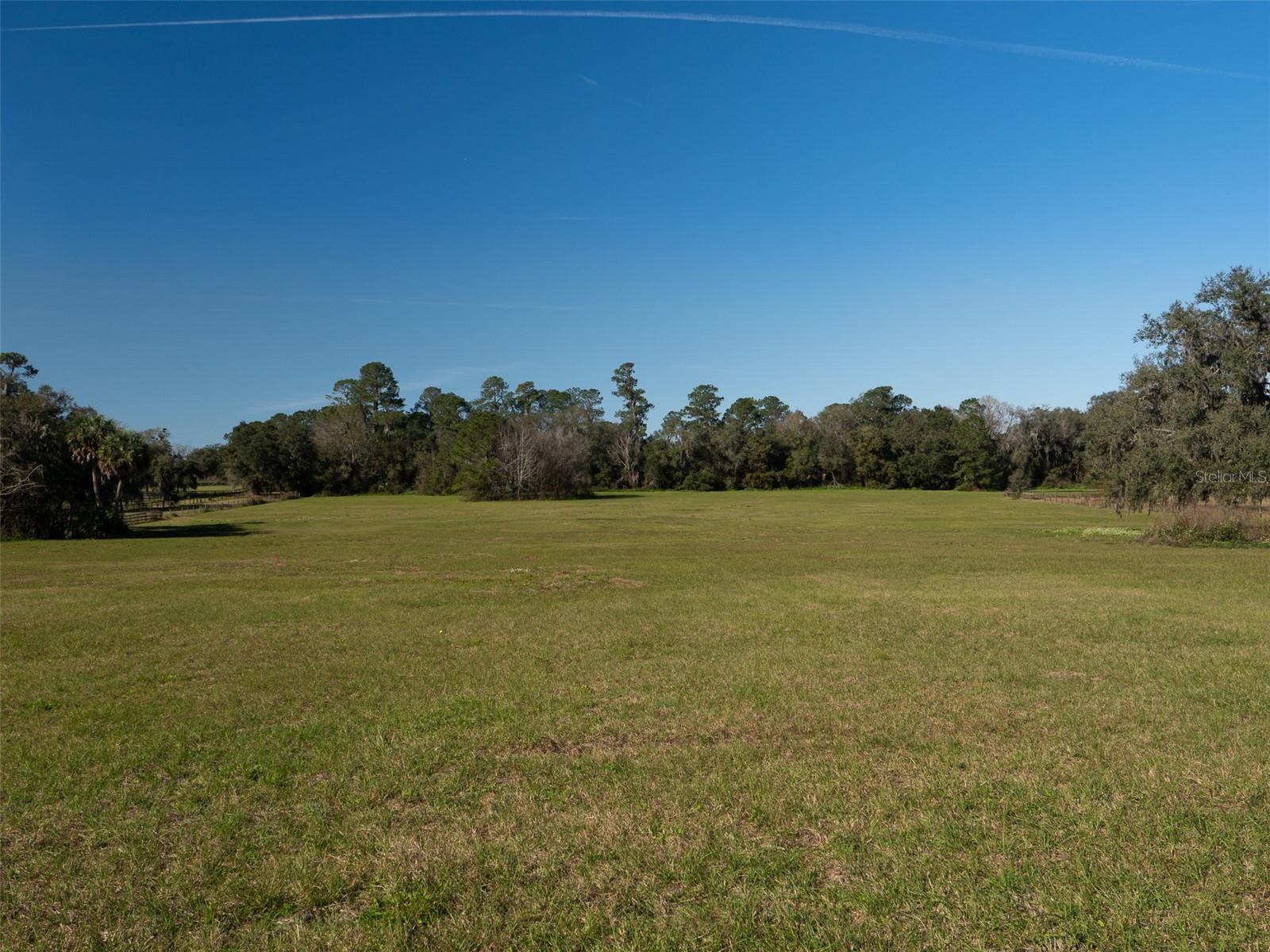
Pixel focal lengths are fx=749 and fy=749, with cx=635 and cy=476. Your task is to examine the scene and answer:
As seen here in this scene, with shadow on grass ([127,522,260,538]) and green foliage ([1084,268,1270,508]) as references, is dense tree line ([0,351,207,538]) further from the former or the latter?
green foliage ([1084,268,1270,508])

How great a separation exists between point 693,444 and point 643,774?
107 m

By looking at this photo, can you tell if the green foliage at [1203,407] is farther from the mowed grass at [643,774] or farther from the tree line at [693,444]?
the mowed grass at [643,774]

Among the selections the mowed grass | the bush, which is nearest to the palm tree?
the mowed grass

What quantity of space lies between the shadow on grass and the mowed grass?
25.1 m

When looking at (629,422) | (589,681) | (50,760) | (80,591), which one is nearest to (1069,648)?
(589,681)

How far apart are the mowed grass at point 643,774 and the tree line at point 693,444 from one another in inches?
758

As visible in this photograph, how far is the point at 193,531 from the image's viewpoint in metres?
42.5

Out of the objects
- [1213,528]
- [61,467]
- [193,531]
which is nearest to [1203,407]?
[1213,528]

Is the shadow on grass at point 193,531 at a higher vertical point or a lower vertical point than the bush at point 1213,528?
higher

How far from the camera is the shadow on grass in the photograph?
129ft

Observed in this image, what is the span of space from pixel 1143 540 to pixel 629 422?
98.1 metres

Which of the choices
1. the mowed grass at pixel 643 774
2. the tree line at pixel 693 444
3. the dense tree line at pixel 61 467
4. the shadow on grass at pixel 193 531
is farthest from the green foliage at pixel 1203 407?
the dense tree line at pixel 61 467

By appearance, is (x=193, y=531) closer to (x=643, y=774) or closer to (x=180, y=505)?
(x=180, y=505)

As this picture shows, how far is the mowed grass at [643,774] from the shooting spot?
452 centimetres
